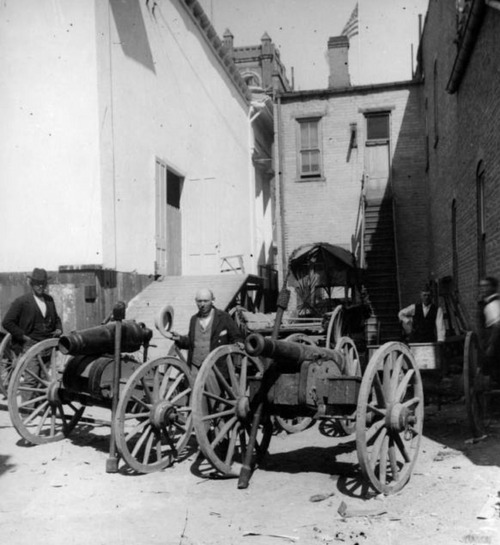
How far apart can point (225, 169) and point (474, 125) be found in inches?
405

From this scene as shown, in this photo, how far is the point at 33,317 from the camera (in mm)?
8336

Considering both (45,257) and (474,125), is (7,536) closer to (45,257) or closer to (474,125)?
(45,257)

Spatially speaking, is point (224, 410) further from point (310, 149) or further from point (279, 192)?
point (310, 149)

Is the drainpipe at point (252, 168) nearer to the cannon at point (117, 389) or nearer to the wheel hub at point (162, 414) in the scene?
the cannon at point (117, 389)

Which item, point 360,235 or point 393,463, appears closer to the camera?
point 393,463

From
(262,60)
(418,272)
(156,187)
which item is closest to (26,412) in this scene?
(156,187)

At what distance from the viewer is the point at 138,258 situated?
13.2 m

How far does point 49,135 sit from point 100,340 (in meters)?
6.64

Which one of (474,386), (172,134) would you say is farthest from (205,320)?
(172,134)

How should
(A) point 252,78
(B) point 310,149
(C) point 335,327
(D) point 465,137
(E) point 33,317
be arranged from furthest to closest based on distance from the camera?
(A) point 252,78 → (B) point 310,149 → (D) point 465,137 → (C) point 335,327 → (E) point 33,317

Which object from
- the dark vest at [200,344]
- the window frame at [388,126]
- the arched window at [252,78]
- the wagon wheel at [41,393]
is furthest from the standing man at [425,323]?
the arched window at [252,78]

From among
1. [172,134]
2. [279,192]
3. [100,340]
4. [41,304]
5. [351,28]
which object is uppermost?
[351,28]

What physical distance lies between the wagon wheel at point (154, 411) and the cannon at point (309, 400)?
1.39 ft

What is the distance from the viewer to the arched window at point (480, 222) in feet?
34.7
